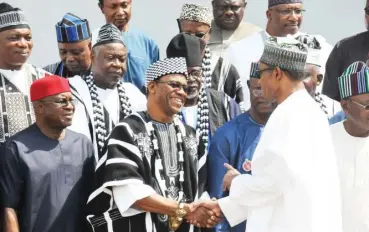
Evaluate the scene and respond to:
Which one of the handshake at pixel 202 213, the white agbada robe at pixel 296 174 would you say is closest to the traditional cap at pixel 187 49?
the handshake at pixel 202 213

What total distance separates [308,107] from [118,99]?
2.19 meters

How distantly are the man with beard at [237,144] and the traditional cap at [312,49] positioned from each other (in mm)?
438

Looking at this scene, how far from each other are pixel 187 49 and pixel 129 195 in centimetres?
156

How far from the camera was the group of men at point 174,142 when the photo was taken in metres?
7.78

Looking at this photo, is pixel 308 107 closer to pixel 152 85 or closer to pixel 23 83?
pixel 152 85

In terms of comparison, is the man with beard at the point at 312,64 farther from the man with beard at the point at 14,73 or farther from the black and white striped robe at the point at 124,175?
the man with beard at the point at 14,73

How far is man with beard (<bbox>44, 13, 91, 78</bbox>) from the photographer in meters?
10.0

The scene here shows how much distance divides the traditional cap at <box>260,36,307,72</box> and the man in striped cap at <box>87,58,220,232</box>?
1.06 metres

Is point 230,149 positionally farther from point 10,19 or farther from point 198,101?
point 10,19

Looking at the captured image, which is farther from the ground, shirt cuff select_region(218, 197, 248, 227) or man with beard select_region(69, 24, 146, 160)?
man with beard select_region(69, 24, 146, 160)

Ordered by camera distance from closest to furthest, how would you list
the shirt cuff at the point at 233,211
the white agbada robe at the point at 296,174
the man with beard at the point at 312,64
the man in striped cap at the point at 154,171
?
the white agbada robe at the point at 296,174 → the shirt cuff at the point at 233,211 → the man in striped cap at the point at 154,171 → the man with beard at the point at 312,64

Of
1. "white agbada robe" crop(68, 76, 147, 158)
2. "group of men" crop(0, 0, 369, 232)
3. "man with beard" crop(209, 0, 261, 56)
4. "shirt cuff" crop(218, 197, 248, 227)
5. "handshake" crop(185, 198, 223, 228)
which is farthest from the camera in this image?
"man with beard" crop(209, 0, 261, 56)

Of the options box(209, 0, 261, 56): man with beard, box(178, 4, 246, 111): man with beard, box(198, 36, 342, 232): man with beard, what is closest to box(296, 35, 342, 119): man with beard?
box(178, 4, 246, 111): man with beard

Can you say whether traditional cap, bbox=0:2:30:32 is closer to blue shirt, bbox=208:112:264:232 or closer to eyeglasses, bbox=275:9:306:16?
blue shirt, bbox=208:112:264:232
